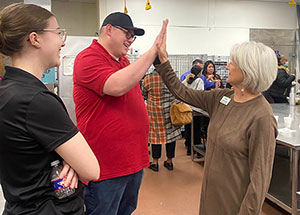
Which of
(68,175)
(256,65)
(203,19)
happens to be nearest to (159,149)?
(256,65)

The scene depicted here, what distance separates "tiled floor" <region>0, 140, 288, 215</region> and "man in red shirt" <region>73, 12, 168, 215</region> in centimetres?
133

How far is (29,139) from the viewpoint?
862 mm

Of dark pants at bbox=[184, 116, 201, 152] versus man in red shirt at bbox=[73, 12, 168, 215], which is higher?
man in red shirt at bbox=[73, 12, 168, 215]

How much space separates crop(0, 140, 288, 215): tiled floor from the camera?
8.98 feet

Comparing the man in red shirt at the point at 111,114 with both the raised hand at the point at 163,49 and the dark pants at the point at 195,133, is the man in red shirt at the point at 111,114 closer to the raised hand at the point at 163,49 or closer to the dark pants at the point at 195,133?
the raised hand at the point at 163,49

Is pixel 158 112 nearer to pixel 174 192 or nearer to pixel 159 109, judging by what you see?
pixel 159 109

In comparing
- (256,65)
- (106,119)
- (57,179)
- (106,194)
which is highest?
(256,65)

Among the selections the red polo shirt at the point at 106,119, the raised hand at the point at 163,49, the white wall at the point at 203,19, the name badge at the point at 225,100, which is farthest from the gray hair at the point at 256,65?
the white wall at the point at 203,19

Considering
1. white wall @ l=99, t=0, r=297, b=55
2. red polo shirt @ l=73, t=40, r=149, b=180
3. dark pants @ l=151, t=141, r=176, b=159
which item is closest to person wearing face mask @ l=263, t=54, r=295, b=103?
dark pants @ l=151, t=141, r=176, b=159

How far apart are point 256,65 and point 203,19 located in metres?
5.93

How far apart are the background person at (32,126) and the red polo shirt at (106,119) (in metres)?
0.42

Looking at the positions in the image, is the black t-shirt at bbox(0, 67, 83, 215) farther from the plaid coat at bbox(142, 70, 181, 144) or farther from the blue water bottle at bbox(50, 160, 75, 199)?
the plaid coat at bbox(142, 70, 181, 144)

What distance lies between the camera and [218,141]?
1.45 m

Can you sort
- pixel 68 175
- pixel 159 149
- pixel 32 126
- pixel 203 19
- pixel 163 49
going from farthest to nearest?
pixel 203 19 → pixel 159 149 → pixel 163 49 → pixel 68 175 → pixel 32 126
